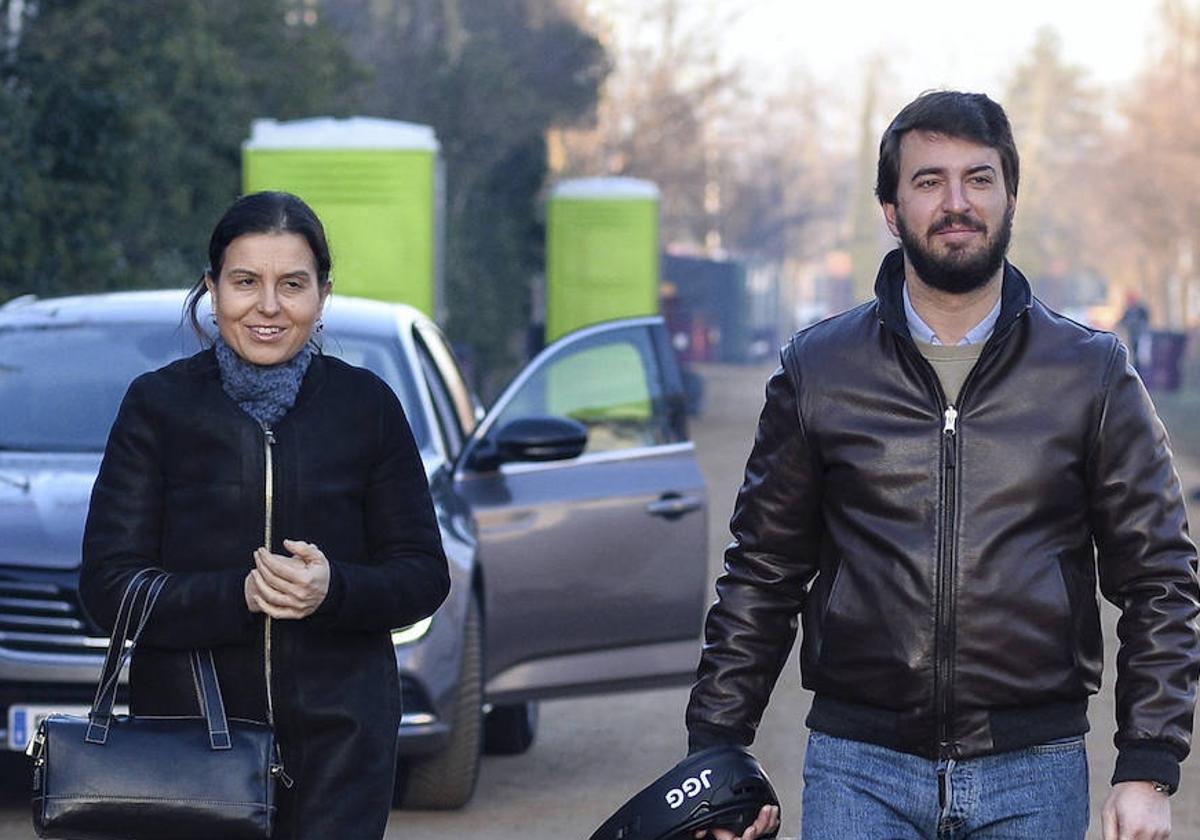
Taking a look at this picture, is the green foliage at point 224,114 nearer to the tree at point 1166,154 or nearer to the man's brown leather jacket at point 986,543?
the man's brown leather jacket at point 986,543

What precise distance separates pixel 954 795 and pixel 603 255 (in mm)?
28945

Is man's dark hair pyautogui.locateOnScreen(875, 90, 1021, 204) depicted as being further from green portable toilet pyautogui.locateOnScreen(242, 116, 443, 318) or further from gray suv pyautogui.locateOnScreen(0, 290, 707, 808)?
green portable toilet pyautogui.locateOnScreen(242, 116, 443, 318)

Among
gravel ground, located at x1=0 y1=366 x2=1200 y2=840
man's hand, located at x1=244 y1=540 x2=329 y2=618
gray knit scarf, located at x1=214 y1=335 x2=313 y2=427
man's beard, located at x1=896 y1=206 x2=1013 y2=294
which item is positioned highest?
man's beard, located at x1=896 y1=206 x2=1013 y2=294

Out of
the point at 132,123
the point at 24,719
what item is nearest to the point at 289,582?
the point at 24,719

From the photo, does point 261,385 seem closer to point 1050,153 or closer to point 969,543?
point 969,543

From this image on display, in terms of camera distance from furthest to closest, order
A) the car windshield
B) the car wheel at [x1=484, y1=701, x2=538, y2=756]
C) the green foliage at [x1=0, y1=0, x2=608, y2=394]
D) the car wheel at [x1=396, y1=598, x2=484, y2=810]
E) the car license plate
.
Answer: the green foliage at [x1=0, y1=0, x2=608, y2=394] → the car wheel at [x1=484, y1=701, x2=538, y2=756] → the car windshield → the car wheel at [x1=396, y1=598, x2=484, y2=810] → the car license plate

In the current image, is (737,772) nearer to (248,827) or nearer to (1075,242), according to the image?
(248,827)

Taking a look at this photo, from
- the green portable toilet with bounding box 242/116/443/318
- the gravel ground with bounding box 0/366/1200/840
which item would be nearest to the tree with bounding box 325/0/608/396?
the green portable toilet with bounding box 242/116/443/318

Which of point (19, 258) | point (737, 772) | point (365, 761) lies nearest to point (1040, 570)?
point (737, 772)

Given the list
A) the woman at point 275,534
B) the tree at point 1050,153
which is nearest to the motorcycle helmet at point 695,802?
the woman at point 275,534

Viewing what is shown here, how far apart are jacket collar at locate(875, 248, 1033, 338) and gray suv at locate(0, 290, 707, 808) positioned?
377cm

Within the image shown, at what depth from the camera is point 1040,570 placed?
3.75m

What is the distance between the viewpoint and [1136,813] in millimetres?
3691

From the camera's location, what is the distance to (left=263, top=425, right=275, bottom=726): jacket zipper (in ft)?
12.5
